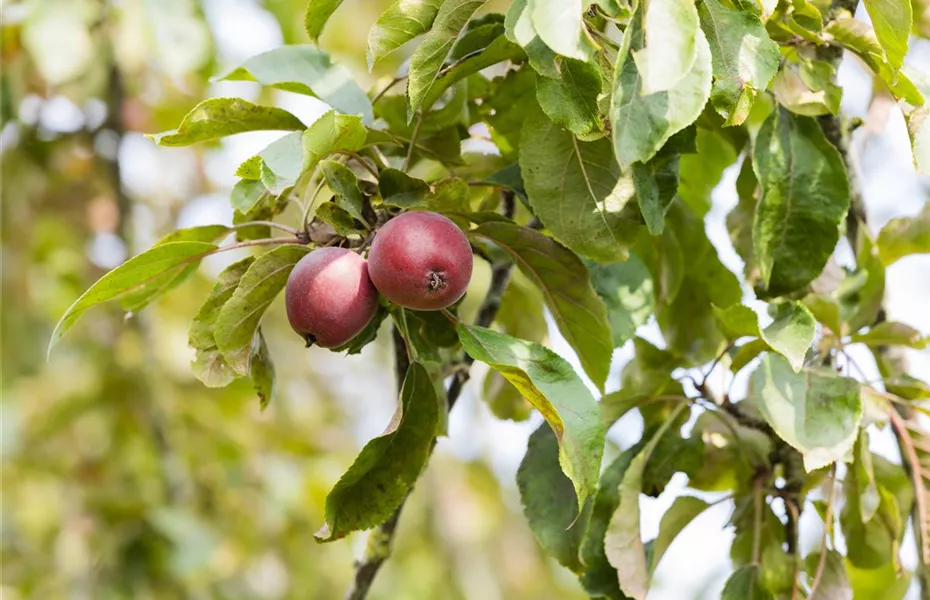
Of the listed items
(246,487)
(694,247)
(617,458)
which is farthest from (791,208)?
(246,487)

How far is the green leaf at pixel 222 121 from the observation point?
4.03 ft

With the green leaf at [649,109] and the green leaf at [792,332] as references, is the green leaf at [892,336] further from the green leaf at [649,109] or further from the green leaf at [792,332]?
the green leaf at [649,109]

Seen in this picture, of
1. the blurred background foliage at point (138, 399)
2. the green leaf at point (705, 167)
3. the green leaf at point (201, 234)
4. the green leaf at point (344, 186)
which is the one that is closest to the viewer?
the green leaf at point (344, 186)

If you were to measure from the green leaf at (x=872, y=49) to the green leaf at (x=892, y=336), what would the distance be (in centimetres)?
41

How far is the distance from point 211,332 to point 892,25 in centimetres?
90

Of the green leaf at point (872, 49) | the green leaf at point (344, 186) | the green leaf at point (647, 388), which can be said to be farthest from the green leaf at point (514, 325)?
the green leaf at point (872, 49)

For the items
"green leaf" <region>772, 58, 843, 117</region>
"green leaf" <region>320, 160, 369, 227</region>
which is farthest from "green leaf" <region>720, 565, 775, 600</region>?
"green leaf" <region>320, 160, 369, 227</region>

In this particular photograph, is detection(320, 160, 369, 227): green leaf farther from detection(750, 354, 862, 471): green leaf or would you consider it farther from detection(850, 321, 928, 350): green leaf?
detection(850, 321, 928, 350): green leaf

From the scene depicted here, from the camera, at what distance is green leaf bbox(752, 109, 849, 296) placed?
1.33 metres

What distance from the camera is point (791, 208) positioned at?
134 cm

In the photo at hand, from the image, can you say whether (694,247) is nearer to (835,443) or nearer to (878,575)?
(835,443)

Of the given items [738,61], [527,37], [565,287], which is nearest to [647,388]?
[565,287]

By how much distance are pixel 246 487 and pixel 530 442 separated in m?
2.88

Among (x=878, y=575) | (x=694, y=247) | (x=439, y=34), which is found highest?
(x=439, y=34)
